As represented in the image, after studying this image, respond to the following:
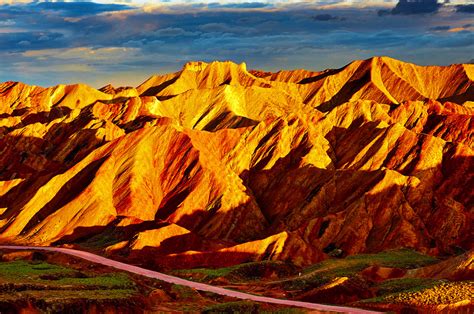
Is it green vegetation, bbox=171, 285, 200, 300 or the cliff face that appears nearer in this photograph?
green vegetation, bbox=171, 285, 200, 300

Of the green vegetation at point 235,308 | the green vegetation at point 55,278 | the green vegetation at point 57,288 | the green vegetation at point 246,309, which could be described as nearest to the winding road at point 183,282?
the green vegetation at point 246,309

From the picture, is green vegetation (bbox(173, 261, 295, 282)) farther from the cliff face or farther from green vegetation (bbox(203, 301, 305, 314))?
green vegetation (bbox(203, 301, 305, 314))

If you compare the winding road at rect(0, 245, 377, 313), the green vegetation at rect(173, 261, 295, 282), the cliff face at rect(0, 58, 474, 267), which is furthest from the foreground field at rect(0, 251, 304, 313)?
the cliff face at rect(0, 58, 474, 267)

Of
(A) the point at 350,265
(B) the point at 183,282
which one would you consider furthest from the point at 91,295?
(A) the point at 350,265

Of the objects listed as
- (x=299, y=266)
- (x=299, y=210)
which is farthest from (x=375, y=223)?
(x=299, y=266)

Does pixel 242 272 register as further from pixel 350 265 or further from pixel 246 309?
pixel 246 309

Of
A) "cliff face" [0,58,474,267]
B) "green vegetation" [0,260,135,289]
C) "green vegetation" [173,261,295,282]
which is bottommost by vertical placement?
"cliff face" [0,58,474,267]

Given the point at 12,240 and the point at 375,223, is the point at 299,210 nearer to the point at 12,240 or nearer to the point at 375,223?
the point at 375,223
